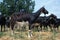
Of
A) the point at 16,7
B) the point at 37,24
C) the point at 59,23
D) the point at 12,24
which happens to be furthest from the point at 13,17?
the point at 16,7

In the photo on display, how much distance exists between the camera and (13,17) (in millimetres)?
22891

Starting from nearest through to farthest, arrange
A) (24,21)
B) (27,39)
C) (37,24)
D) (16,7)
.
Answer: (27,39)
(24,21)
(37,24)
(16,7)

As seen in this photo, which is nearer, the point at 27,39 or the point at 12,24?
the point at 27,39

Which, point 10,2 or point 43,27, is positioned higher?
point 10,2

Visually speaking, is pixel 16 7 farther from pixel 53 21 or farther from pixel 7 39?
pixel 7 39

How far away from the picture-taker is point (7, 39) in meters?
17.0

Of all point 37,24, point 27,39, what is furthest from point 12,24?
point 27,39

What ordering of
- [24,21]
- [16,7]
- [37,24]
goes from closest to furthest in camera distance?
[24,21] < [37,24] < [16,7]

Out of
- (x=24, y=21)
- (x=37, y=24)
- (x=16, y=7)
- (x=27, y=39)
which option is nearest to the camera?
(x=27, y=39)

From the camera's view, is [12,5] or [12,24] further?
[12,5]

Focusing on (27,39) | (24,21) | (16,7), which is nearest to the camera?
(27,39)

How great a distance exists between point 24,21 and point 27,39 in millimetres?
5542

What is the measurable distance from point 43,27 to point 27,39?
12.1m

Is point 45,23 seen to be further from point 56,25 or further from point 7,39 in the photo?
point 7,39
